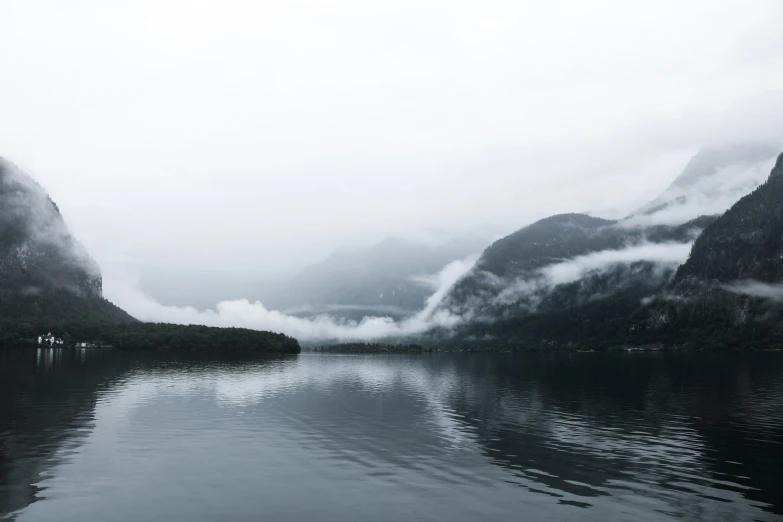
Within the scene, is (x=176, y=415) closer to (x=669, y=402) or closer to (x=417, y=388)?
(x=417, y=388)

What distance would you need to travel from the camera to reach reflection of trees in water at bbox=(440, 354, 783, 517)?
49.2m

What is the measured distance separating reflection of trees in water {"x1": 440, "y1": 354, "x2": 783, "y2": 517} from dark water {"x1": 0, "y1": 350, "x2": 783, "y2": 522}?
1.03ft

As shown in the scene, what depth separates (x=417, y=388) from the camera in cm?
15188

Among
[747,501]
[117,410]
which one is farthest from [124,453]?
[747,501]

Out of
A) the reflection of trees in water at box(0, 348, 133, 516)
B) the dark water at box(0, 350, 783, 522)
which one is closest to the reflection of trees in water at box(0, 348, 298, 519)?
the reflection of trees in water at box(0, 348, 133, 516)

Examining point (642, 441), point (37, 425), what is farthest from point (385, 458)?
point (37, 425)

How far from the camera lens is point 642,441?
70.2 metres

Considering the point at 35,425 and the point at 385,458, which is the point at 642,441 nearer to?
the point at 385,458

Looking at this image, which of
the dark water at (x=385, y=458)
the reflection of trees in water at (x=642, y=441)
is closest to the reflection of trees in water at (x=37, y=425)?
the dark water at (x=385, y=458)

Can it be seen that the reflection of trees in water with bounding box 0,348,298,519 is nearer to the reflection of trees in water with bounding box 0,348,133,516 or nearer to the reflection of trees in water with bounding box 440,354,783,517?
the reflection of trees in water with bounding box 0,348,133,516

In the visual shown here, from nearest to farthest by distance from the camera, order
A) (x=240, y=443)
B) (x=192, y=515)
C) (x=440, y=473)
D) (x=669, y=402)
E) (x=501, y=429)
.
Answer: (x=192, y=515), (x=440, y=473), (x=240, y=443), (x=501, y=429), (x=669, y=402)

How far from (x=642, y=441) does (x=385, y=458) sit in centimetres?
3636

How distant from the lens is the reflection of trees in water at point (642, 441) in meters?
49.2

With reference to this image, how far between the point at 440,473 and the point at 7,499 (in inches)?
1542
